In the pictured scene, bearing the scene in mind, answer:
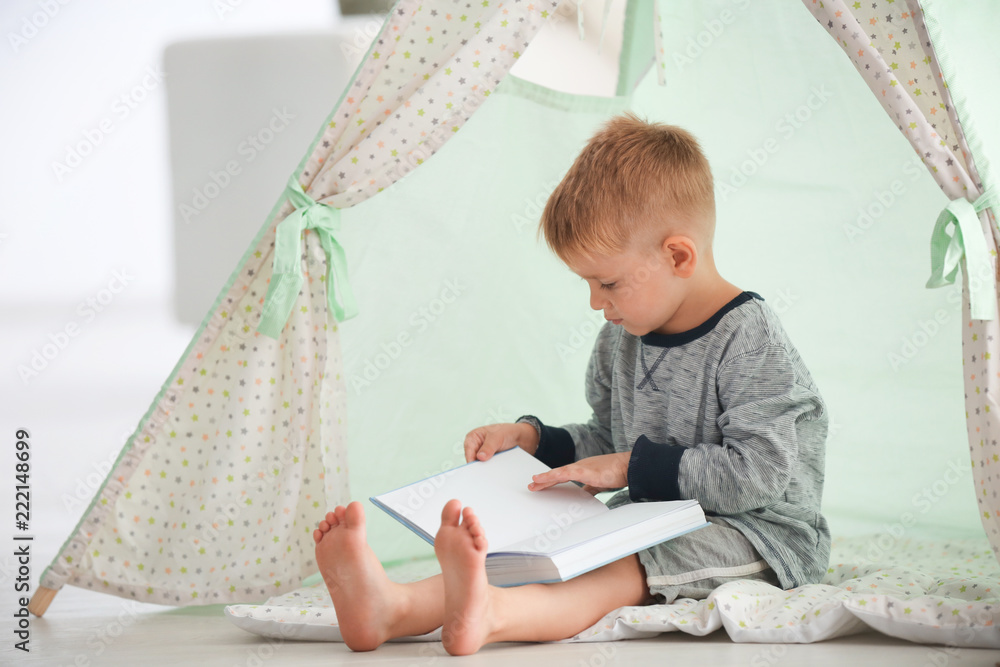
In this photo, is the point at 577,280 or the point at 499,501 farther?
the point at 577,280

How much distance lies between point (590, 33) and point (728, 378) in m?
1.03

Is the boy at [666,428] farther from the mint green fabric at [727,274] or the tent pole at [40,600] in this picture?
the tent pole at [40,600]

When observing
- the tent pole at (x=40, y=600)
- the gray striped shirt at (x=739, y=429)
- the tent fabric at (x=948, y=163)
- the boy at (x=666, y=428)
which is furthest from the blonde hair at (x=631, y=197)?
the tent pole at (x=40, y=600)

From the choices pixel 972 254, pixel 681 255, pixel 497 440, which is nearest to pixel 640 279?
pixel 681 255

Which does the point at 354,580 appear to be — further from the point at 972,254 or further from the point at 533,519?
the point at 972,254

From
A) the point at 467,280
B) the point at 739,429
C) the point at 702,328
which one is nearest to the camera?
the point at 739,429

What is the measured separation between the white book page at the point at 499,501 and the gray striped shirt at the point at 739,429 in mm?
100

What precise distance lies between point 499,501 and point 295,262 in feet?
1.72

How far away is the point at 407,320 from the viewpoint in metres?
1.68

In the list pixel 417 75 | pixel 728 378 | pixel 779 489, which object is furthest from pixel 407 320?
pixel 779 489

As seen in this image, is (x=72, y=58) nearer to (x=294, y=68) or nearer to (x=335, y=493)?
(x=294, y=68)

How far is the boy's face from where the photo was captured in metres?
1.22

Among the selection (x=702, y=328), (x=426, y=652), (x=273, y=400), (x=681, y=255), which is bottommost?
A: (x=426, y=652)

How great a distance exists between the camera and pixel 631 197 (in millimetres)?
1225
